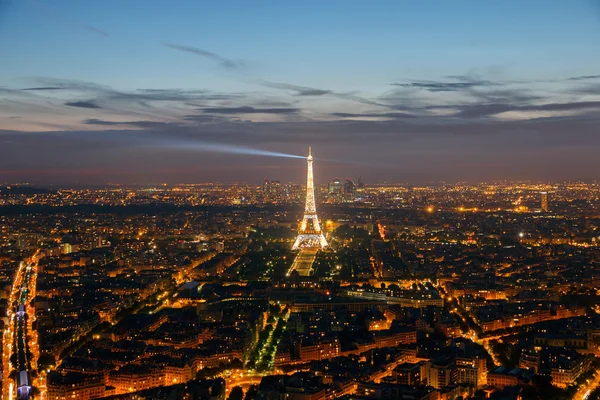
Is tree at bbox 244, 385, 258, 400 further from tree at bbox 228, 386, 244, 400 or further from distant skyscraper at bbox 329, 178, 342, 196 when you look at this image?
distant skyscraper at bbox 329, 178, 342, 196

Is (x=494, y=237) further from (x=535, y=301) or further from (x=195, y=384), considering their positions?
(x=195, y=384)

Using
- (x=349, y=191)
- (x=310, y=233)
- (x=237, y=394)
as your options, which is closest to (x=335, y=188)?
(x=349, y=191)

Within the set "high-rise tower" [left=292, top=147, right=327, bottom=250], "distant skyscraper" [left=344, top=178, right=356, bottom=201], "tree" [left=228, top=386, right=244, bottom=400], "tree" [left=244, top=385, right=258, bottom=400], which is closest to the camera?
"tree" [left=244, top=385, right=258, bottom=400]

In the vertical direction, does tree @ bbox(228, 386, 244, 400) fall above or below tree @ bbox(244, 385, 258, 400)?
below

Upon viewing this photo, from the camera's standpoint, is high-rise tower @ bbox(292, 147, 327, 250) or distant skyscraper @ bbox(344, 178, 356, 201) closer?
high-rise tower @ bbox(292, 147, 327, 250)

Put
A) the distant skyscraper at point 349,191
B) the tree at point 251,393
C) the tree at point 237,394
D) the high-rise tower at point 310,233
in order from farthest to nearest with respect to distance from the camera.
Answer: the distant skyscraper at point 349,191
the high-rise tower at point 310,233
the tree at point 237,394
the tree at point 251,393

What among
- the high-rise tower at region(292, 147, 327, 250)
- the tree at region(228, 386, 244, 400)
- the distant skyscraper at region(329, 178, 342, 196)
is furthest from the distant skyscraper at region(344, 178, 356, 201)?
the tree at region(228, 386, 244, 400)

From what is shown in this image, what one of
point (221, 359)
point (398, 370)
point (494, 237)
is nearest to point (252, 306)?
point (221, 359)

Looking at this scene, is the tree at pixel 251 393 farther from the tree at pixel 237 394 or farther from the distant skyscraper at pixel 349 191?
the distant skyscraper at pixel 349 191

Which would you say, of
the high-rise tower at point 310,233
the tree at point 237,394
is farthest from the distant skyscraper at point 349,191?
the tree at point 237,394

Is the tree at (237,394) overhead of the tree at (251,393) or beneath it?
beneath
